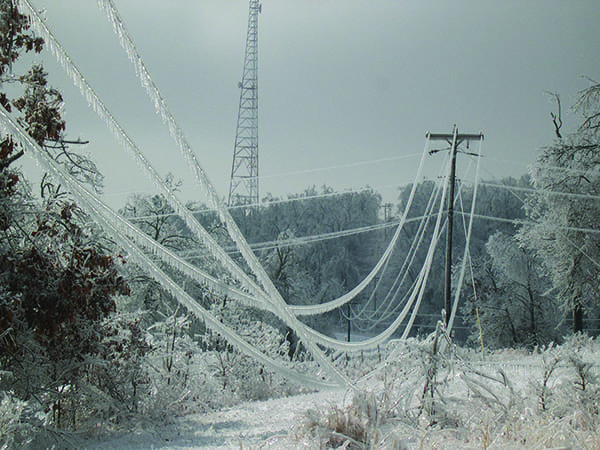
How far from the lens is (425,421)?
4.44m

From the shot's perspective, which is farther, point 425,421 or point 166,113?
point 425,421

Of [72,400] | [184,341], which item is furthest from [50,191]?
[184,341]

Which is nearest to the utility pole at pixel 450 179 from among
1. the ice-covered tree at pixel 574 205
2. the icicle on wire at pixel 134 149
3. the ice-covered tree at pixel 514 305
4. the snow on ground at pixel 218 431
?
the ice-covered tree at pixel 574 205

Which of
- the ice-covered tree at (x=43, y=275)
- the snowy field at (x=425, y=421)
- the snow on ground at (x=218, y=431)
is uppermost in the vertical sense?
the ice-covered tree at (x=43, y=275)

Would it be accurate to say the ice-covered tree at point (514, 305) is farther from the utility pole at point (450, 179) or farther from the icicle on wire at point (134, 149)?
the icicle on wire at point (134, 149)

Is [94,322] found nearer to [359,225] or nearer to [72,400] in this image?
[72,400]

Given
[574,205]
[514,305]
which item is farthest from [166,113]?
[514,305]

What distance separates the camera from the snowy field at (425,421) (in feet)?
12.4

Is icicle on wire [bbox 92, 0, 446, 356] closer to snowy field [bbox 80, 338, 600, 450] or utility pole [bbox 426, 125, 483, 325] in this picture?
snowy field [bbox 80, 338, 600, 450]

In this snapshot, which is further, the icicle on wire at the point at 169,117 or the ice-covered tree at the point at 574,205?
the ice-covered tree at the point at 574,205

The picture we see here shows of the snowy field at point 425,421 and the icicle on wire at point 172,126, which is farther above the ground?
the icicle on wire at point 172,126

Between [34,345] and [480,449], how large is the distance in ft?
17.9

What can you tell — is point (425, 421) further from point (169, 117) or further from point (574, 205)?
point (574, 205)

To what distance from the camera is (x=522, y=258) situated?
26.1 meters
